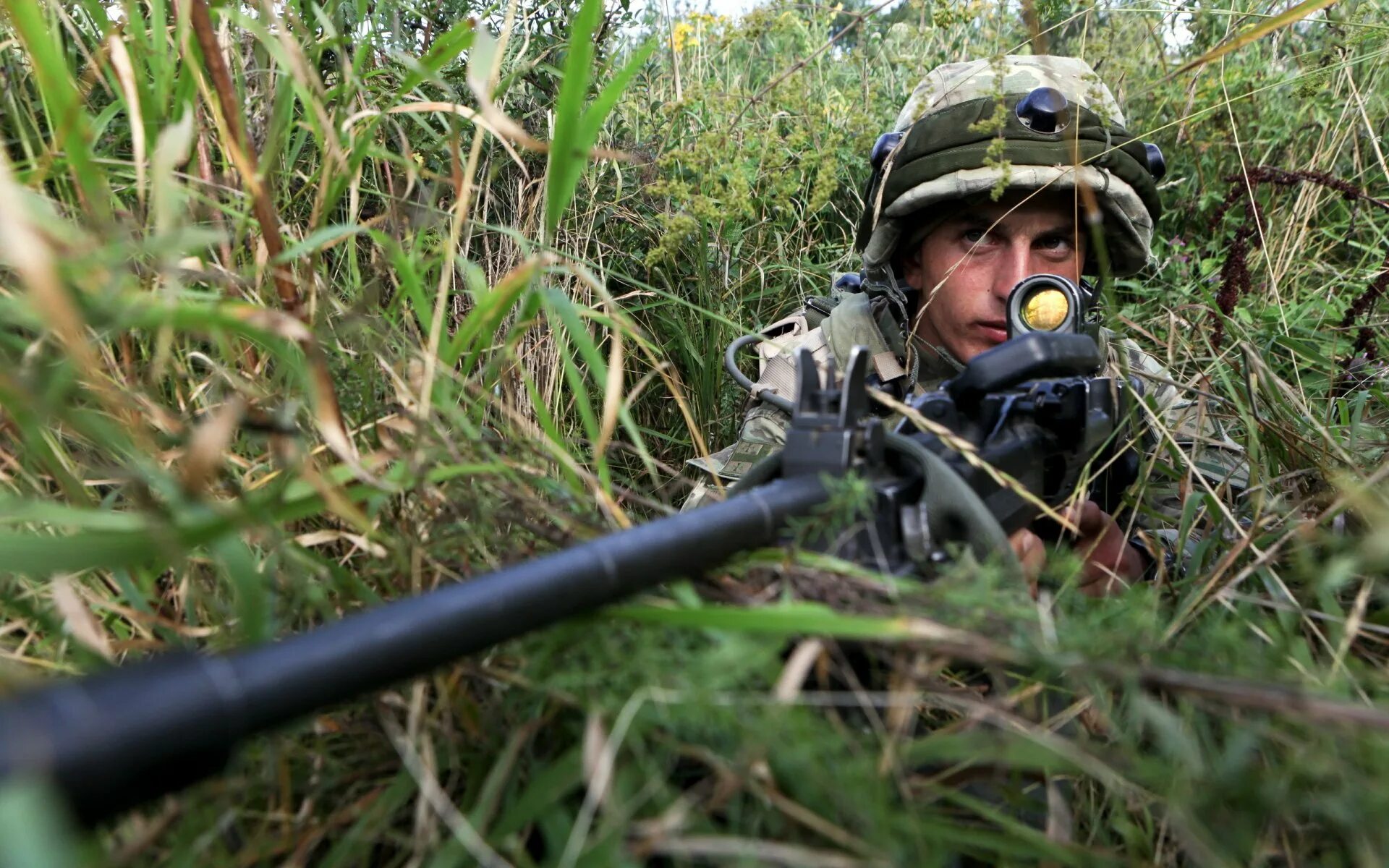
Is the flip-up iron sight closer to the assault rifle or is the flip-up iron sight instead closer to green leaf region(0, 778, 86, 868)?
the assault rifle

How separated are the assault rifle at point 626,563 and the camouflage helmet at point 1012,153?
1.06 m

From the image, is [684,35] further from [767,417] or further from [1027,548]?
[1027,548]

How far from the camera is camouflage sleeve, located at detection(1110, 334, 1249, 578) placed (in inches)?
69.5

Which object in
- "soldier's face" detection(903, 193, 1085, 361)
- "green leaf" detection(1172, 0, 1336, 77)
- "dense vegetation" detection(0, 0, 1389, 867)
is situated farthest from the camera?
"soldier's face" detection(903, 193, 1085, 361)

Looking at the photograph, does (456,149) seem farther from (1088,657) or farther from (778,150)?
(778,150)

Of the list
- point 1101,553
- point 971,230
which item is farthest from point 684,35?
point 1101,553

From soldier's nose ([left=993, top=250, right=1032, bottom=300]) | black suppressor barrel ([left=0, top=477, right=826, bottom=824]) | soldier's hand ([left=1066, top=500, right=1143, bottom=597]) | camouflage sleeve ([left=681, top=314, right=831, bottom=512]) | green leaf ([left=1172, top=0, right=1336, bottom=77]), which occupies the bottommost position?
soldier's hand ([left=1066, top=500, right=1143, bottom=597])

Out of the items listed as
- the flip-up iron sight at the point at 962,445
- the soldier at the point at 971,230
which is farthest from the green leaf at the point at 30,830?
the soldier at the point at 971,230

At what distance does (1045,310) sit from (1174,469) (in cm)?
68

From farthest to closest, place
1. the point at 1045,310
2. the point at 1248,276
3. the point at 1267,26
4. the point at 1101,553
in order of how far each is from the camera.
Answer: the point at 1248,276
the point at 1101,553
the point at 1045,310
the point at 1267,26

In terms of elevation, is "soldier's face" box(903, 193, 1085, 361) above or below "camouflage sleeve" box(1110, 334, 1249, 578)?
above

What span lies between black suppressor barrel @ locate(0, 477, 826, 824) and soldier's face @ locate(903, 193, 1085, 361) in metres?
1.89

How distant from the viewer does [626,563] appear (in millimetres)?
883

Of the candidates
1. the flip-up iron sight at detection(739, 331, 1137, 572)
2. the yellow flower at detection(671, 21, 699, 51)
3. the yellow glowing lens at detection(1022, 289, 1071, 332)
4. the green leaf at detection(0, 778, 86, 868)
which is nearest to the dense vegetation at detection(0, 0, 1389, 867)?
the green leaf at detection(0, 778, 86, 868)
